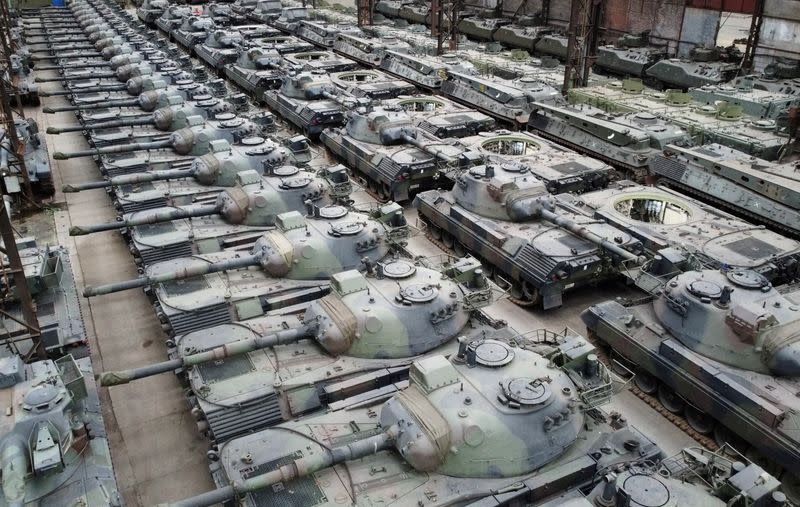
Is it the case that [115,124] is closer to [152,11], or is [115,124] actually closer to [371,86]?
[371,86]

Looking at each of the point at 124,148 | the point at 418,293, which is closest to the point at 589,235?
the point at 418,293

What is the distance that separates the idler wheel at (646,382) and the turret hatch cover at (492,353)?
4.62m

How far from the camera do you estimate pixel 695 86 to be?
3616 cm

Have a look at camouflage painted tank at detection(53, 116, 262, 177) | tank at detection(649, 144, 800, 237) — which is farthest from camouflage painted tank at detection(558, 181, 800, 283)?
camouflage painted tank at detection(53, 116, 262, 177)

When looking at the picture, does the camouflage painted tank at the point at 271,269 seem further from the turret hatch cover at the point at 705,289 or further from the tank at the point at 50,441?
the turret hatch cover at the point at 705,289

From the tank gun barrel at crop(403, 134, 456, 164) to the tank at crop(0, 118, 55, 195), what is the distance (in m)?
13.4

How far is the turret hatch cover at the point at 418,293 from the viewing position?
1454cm

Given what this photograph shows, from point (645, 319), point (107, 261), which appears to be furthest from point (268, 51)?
point (645, 319)

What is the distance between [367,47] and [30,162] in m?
23.1

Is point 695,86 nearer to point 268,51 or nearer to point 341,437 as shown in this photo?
point 268,51

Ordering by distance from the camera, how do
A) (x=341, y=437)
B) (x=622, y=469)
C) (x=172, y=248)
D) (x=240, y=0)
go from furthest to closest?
(x=240, y=0) → (x=172, y=248) → (x=341, y=437) → (x=622, y=469)

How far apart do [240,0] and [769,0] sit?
47.4 meters

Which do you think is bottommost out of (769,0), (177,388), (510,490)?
(177,388)

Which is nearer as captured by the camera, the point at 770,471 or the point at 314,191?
the point at 770,471
